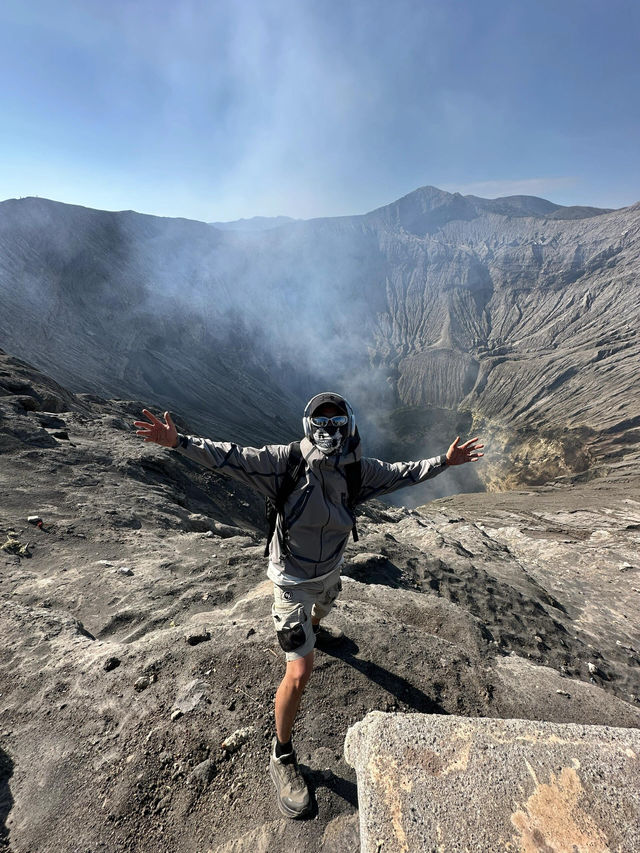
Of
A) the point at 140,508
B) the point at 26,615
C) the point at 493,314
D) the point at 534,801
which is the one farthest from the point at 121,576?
the point at 493,314

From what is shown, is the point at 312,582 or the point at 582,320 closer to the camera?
the point at 312,582

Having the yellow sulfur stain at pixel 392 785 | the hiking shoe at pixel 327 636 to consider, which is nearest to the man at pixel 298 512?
the yellow sulfur stain at pixel 392 785

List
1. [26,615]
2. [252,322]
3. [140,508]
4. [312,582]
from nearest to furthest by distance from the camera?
1. [312,582]
2. [26,615]
3. [140,508]
4. [252,322]

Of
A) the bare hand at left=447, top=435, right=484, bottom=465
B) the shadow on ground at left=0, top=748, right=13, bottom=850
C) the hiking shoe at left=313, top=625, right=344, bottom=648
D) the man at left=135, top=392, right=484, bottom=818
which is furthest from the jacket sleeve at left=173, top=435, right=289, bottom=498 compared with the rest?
the shadow on ground at left=0, top=748, right=13, bottom=850

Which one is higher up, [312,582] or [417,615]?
[312,582]

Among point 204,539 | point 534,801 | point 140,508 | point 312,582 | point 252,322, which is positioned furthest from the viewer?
point 252,322

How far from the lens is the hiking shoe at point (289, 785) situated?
2.41 meters

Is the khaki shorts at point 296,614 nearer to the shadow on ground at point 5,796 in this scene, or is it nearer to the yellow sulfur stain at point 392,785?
the yellow sulfur stain at point 392,785

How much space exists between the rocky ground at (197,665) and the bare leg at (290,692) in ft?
1.76

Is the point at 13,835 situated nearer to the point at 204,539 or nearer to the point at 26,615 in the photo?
the point at 26,615

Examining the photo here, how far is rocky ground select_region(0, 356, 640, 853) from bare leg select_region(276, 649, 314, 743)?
0.54 meters

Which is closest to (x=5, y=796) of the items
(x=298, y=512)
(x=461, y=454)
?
(x=298, y=512)

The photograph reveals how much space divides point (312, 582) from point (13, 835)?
94.0 inches

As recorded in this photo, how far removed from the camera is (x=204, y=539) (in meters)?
7.32
